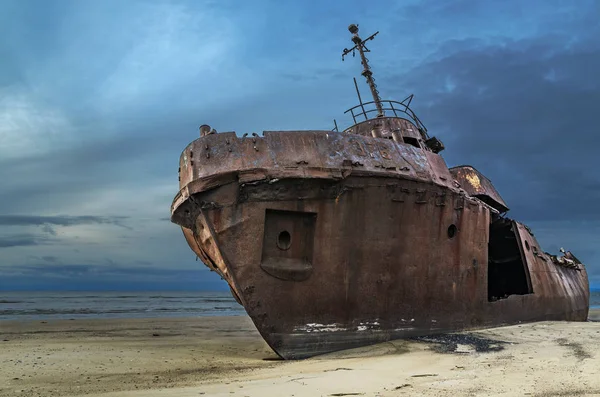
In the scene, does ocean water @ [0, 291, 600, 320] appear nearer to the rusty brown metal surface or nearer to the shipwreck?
the rusty brown metal surface

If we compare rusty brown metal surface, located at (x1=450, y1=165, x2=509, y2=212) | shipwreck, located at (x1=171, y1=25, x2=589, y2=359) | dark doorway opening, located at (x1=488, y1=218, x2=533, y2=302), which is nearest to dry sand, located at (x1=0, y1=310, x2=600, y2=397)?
shipwreck, located at (x1=171, y1=25, x2=589, y2=359)

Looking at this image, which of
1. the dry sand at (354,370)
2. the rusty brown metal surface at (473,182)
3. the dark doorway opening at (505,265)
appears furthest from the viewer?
the dark doorway opening at (505,265)

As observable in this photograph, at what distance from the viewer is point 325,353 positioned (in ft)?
23.4

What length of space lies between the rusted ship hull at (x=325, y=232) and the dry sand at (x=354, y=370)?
20.1 inches

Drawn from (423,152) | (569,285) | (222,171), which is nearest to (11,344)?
(222,171)

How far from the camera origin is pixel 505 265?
13.2m

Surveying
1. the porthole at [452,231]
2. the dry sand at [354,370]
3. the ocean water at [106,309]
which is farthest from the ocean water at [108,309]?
the porthole at [452,231]

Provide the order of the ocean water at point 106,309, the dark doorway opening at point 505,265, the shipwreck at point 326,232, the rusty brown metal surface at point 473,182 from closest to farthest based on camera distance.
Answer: the shipwreck at point 326,232
the rusty brown metal surface at point 473,182
the dark doorway opening at point 505,265
the ocean water at point 106,309

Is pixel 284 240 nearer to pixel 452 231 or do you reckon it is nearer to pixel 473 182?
pixel 452 231

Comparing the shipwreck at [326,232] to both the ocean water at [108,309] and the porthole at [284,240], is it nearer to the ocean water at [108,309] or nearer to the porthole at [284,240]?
the porthole at [284,240]

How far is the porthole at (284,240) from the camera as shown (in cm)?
721

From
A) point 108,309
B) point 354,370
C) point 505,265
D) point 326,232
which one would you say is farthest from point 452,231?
point 108,309

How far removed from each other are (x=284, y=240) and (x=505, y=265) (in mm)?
8496

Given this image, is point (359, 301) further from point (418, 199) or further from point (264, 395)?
point (264, 395)
